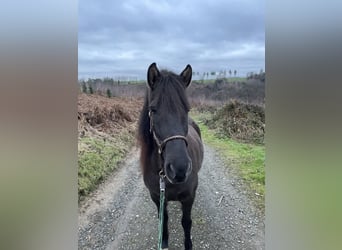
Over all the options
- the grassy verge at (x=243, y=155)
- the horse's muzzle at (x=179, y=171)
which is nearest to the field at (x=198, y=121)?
the grassy verge at (x=243, y=155)

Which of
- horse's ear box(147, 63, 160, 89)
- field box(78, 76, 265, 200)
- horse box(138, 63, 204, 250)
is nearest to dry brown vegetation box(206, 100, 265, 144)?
field box(78, 76, 265, 200)

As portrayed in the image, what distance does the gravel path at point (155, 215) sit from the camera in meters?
1.13

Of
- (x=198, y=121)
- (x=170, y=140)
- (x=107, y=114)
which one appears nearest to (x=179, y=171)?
(x=170, y=140)

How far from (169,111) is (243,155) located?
0.34 meters

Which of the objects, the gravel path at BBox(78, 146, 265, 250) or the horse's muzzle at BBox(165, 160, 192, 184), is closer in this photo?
the horse's muzzle at BBox(165, 160, 192, 184)

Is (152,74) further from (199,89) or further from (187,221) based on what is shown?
(187,221)

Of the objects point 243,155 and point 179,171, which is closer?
point 179,171

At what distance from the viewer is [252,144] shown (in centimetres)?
110

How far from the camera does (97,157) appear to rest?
1188 millimetres

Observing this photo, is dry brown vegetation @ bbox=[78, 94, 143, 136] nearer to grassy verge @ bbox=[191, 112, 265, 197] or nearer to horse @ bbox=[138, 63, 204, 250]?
horse @ bbox=[138, 63, 204, 250]

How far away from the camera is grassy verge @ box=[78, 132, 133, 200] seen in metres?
1.12

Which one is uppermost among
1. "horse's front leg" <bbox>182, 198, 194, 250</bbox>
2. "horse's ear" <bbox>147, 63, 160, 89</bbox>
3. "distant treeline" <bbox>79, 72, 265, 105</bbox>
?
"horse's ear" <bbox>147, 63, 160, 89</bbox>

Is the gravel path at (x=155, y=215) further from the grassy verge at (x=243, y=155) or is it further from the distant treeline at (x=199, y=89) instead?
the distant treeline at (x=199, y=89)

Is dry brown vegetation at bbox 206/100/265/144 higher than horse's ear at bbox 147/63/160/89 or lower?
lower
